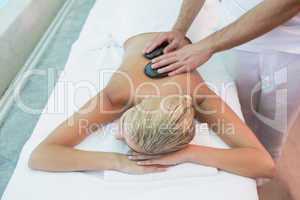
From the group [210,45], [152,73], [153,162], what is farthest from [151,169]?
[210,45]

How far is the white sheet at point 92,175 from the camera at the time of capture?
0.87m

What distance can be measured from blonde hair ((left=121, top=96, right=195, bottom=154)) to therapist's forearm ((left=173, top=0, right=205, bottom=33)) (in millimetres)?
531

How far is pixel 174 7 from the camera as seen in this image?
1644 millimetres

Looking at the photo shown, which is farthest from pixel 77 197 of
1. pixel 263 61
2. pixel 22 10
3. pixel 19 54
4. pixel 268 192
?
pixel 22 10

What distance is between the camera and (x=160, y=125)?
0.84m

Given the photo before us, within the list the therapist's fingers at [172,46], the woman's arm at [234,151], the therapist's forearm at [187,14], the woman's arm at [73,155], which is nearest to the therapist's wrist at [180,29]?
the therapist's forearm at [187,14]

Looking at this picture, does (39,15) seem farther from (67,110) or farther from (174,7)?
(67,110)

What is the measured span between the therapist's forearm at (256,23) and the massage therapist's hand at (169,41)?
0.48 ft

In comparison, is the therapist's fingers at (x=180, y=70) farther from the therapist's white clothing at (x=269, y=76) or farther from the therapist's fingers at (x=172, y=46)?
the therapist's white clothing at (x=269, y=76)

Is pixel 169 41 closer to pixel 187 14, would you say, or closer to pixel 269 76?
pixel 187 14

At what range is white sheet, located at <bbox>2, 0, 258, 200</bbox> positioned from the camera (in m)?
0.87

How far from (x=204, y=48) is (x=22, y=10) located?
4.01ft

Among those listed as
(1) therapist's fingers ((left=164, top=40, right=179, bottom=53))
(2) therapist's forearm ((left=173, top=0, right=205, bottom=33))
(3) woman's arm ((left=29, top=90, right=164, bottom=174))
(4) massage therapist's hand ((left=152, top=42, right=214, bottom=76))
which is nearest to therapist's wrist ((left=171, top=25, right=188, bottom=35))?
(2) therapist's forearm ((left=173, top=0, right=205, bottom=33))

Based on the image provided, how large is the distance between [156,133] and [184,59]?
361 mm
